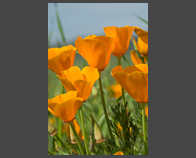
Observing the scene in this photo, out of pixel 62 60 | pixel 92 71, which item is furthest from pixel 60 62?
pixel 92 71

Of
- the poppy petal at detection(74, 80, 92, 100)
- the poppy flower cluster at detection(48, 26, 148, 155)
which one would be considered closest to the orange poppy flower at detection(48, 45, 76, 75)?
the poppy flower cluster at detection(48, 26, 148, 155)

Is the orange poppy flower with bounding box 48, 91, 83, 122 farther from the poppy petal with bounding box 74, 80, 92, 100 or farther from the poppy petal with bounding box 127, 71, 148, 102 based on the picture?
the poppy petal with bounding box 127, 71, 148, 102

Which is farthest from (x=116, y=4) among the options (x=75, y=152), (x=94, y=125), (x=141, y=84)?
(x=75, y=152)

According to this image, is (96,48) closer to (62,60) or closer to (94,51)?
(94,51)

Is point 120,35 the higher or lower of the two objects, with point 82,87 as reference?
higher

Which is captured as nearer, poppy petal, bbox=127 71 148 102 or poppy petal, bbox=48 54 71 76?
poppy petal, bbox=127 71 148 102

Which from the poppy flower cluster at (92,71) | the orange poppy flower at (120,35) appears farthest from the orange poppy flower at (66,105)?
the orange poppy flower at (120,35)

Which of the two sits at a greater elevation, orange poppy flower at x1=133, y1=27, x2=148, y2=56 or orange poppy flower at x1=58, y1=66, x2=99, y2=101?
orange poppy flower at x1=133, y1=27, x2=148, y2=56
